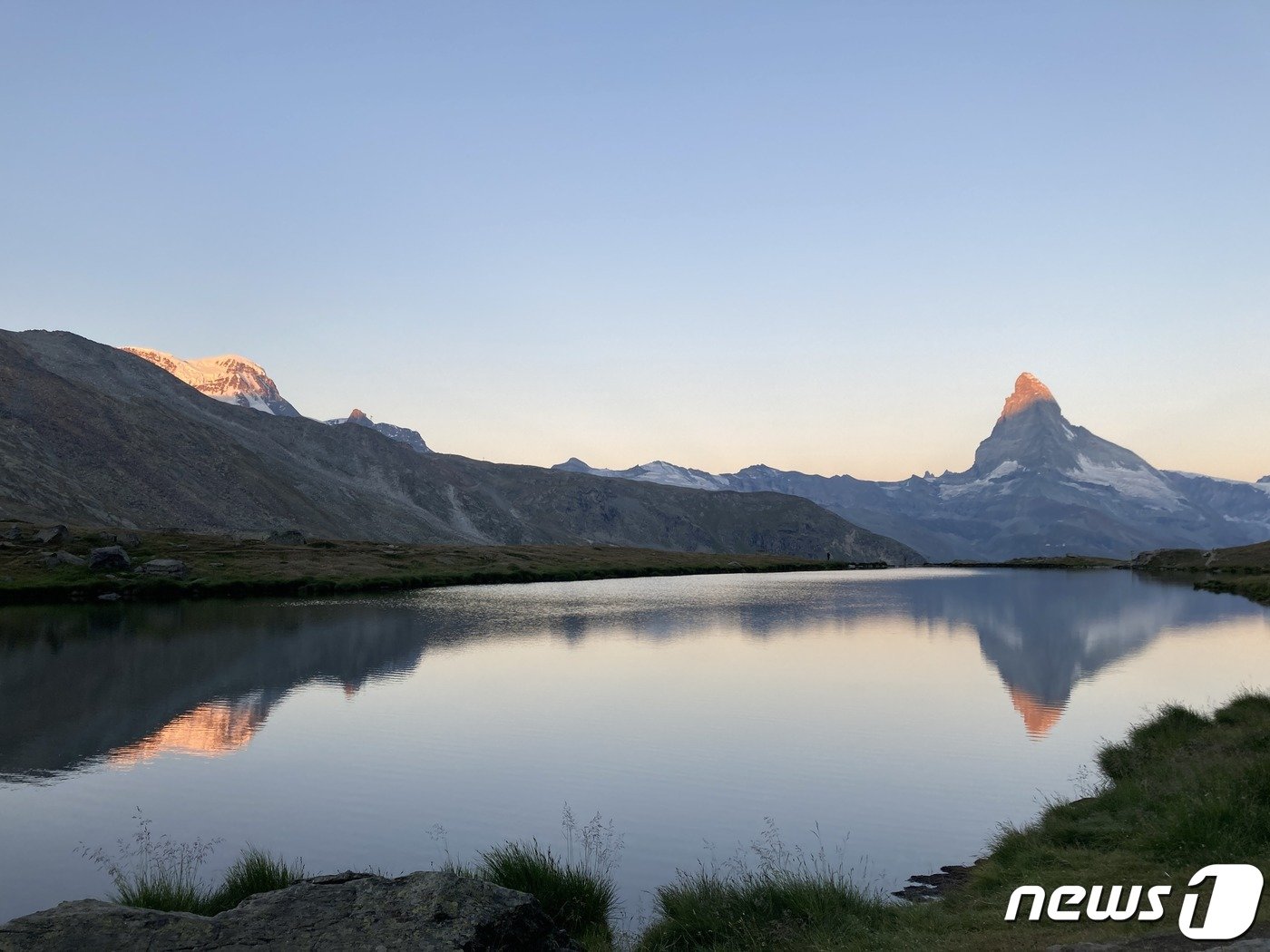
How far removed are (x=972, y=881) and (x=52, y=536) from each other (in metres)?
112

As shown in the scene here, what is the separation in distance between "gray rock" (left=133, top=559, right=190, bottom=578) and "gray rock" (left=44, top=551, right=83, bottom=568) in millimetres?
5842

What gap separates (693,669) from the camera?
51656 mm

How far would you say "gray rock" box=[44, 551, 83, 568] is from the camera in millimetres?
92062

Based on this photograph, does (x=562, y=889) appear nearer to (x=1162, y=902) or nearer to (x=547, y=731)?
(x=1162, y=902)

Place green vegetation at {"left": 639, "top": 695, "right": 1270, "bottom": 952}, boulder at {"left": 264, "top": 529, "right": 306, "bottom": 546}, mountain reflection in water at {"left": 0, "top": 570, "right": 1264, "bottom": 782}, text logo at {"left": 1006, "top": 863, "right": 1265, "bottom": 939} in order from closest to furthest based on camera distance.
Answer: text logo at {"left": 1006, "top": 863, "right": 1265, "bottom": 939} → green vegetation at {"left": 639, "top": 695, "right": 1270, "bottom": 952} → mountain reflection in water at {"left": 0, "top": 570, "right": 1264, "bottom": 782} → boulder at {"left": 264, "top": 529, "right": 306, "bottom": 546}

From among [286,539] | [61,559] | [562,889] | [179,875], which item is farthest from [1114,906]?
[286,539]

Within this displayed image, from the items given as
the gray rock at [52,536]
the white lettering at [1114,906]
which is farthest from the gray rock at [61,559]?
the white lettering at [1114,906]

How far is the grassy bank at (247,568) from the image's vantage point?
8881 centimetres

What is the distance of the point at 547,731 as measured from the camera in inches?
1375

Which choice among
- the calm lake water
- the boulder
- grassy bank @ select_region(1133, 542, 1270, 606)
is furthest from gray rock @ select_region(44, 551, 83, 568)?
grassy bank @ select_region(1133, 542, 1270, 606)

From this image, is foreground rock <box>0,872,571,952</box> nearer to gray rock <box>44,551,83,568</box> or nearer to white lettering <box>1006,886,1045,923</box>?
white lettering <box>1006,886,1045,923</box>

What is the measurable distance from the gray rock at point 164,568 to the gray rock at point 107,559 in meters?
1.63

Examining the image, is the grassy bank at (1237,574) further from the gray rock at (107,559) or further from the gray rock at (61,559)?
the gray rock at (61,559)

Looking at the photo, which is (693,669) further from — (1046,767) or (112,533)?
(112,533)
